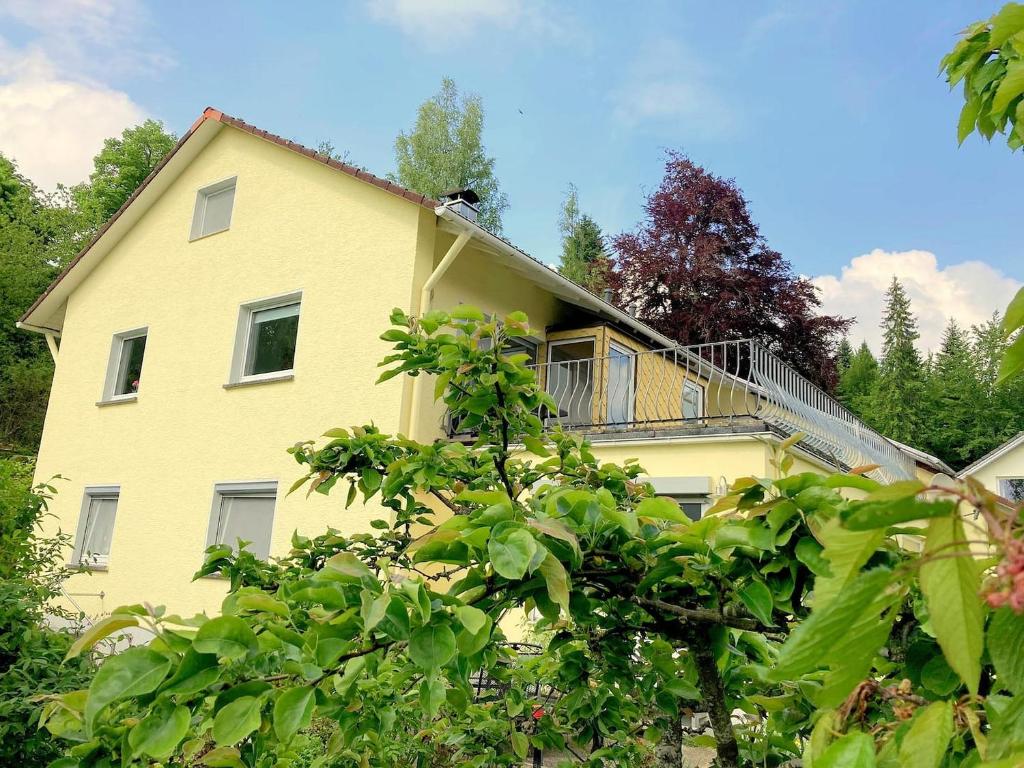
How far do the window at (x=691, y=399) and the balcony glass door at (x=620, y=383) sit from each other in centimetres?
246

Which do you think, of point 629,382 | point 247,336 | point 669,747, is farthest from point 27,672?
point 629,382

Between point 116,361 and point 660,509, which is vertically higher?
point 116,361

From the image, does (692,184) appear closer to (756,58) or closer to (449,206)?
(756,58)

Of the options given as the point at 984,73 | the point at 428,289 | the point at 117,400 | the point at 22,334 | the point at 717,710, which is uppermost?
the point at 22,334

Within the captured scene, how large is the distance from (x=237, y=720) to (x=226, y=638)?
0.08 metres

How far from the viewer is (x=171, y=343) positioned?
10.3 metres

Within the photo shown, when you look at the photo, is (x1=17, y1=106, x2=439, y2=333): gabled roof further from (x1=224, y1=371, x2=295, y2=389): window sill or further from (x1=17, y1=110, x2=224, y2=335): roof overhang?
(x1=224, y1=371, x2=295, y2=389): window sill

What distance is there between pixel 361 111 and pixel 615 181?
15.5 meters

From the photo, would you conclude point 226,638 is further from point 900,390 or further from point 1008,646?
point 900,390

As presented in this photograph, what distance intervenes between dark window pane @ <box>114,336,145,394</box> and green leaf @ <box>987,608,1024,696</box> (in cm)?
1208

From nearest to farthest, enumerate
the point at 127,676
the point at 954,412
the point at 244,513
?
1. the point at 127,676
2. the point at 244,513
3. the point at 954,412

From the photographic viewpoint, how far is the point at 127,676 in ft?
2.34

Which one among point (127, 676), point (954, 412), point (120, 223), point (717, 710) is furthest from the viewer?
point (954, 412)

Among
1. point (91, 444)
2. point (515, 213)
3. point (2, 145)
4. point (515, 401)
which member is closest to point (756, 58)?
point (515, 401)
